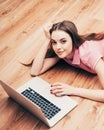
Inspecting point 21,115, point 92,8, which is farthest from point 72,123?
point 92,8

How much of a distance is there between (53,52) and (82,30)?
419 mm

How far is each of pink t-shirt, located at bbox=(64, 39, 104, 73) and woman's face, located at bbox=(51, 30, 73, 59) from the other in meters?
0.06

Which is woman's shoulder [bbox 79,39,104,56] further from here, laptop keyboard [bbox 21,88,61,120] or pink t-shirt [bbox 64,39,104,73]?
laptop keyboard [bbox 21,88,61,120]

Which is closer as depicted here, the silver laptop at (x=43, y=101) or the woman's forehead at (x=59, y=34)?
the silver laptop at (x=43, y=101)

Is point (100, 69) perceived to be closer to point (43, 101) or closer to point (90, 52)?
point (90, 52)

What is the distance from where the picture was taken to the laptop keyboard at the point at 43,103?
1.49 meters

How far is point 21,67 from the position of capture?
6.29 ft

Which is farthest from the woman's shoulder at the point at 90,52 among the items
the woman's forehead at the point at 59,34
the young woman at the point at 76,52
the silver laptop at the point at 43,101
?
the silver laptop at the point at 43,101

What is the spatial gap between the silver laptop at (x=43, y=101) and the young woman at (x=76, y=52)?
49 millimetres

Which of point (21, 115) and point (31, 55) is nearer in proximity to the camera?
point (21, 115)

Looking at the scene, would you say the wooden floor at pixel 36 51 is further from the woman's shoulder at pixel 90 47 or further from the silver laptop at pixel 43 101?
the woman's shoulder at pixel 90 47

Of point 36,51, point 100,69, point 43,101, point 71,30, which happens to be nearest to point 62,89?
point 43,101

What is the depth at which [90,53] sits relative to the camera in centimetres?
159

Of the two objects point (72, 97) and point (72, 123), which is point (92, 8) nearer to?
point (72, 97)
